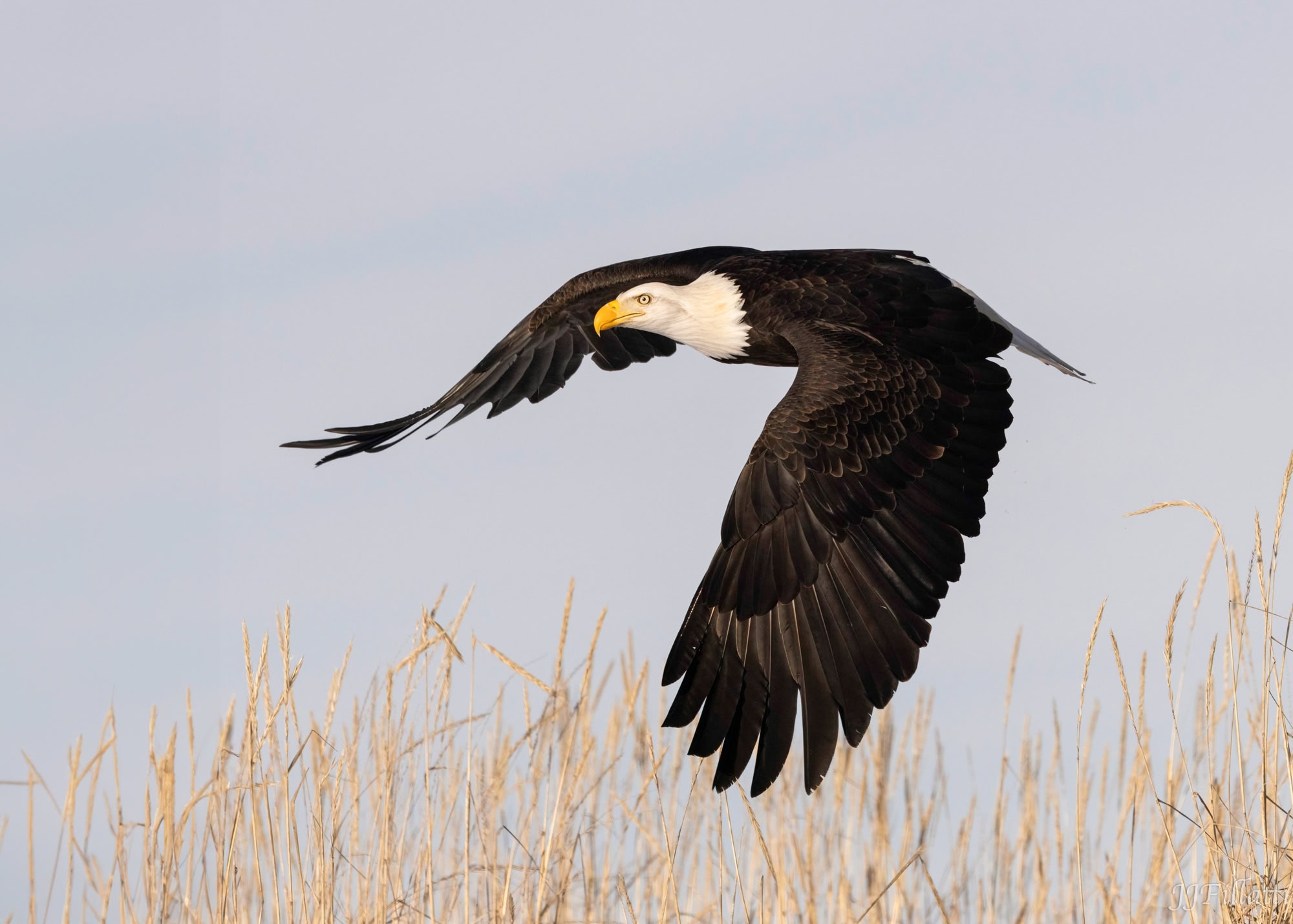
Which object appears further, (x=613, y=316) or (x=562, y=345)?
(x=562, y=345)

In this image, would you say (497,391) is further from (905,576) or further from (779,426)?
(905,576)

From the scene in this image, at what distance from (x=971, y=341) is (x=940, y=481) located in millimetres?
674

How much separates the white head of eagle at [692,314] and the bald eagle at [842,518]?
0.99ft

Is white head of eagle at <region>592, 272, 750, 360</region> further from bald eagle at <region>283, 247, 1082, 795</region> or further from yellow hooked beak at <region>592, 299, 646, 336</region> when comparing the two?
bald eagle at <region>283, 247, 1082, 795</region>

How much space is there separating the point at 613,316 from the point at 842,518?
1997 mm

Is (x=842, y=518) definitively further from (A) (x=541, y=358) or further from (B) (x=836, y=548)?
(A) (x=541, y=358)

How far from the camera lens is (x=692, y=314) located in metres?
5.43

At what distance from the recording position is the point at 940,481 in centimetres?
401

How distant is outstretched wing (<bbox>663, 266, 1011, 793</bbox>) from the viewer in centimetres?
367

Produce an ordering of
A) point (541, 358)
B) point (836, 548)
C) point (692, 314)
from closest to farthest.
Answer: point (836, 548) < point (692, 314) < point (541, 358)

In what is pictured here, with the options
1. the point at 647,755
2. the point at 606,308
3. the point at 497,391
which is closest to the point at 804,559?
the point at 647,755

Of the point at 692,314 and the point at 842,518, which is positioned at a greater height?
the point at 692,314

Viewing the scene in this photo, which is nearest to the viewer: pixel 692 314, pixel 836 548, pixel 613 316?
pixel 836 548

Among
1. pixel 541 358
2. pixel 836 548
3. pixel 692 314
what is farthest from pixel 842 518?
pixel 541 358
